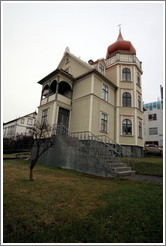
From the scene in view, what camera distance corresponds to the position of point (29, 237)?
2.41 meters

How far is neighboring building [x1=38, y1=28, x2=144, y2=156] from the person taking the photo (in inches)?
572

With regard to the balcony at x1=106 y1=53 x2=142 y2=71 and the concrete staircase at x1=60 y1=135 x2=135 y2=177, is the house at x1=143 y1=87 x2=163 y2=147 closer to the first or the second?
the balcony at x1=106 y1=53 x2=142 y2=71

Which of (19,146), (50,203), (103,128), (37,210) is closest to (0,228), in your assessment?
(37,210)

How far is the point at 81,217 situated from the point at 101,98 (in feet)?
44.3

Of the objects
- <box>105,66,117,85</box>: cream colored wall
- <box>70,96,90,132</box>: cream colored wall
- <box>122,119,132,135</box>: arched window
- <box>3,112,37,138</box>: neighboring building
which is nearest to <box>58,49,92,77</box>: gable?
<box>70,96,90,132</box>: cream colored wall

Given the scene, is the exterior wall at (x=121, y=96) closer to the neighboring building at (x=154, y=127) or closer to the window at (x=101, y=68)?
the window at (x=101, y=68)

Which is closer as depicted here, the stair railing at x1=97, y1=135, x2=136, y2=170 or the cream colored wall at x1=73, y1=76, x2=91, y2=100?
the stair railing at x1=97, y1=135, x2=136, y2=170

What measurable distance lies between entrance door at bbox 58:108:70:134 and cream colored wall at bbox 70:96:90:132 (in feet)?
1.95

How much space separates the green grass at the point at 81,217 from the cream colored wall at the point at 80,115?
932 cm

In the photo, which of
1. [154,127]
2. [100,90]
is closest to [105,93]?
[100,90]

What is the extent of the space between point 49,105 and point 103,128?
700 cm

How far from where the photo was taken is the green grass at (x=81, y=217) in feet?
8.00

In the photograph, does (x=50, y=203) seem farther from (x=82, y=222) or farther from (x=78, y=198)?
(x=82, y=222)

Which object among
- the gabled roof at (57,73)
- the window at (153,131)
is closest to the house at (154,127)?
the window at (153,131)
